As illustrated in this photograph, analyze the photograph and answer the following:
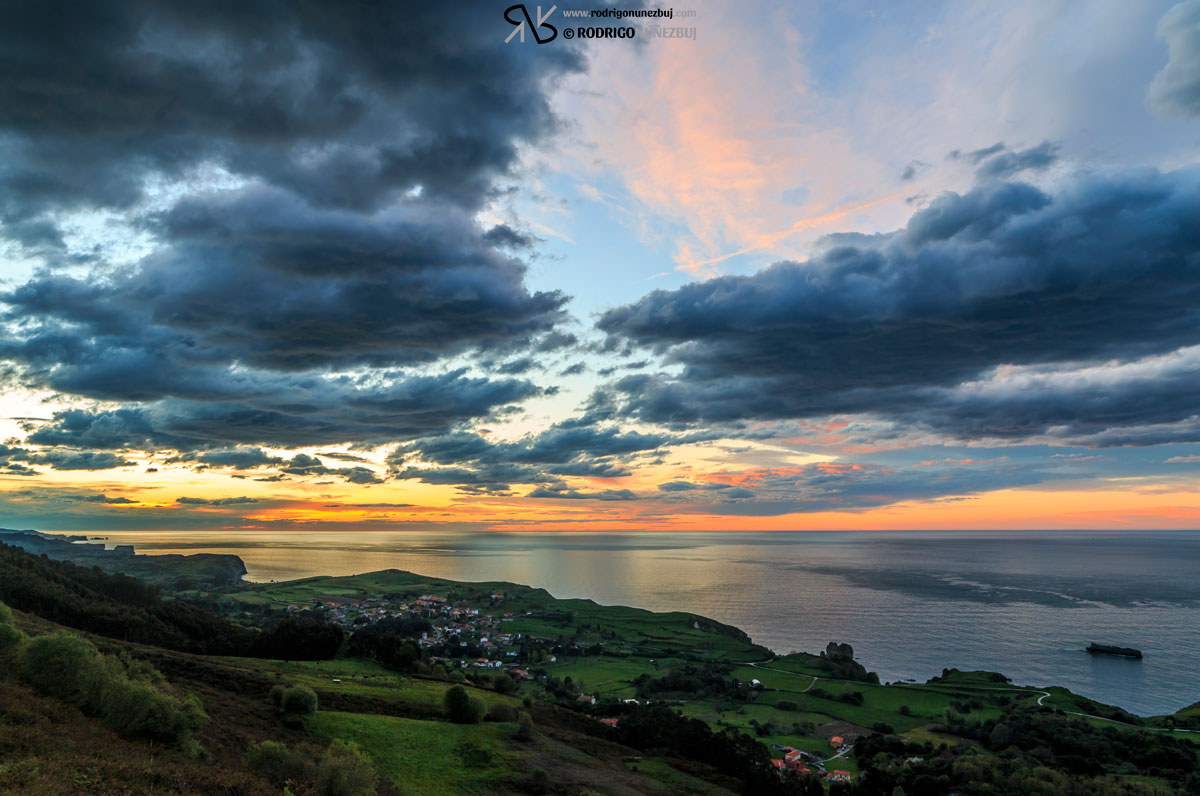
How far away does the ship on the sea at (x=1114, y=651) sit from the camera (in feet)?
349

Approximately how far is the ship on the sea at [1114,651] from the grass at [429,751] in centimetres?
11947

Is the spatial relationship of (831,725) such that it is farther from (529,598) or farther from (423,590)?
(423,590)

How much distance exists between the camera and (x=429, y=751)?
4078cm

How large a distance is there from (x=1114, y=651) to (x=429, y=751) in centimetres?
12792

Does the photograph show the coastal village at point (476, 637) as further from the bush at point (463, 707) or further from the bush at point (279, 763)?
the bush at point (279, 763)

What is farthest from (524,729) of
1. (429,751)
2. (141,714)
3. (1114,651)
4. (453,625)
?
(1114,651)

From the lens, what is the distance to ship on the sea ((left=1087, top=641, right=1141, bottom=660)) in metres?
106

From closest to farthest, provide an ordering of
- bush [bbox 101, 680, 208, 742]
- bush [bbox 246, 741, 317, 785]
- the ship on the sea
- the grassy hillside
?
the grassy hillside, bush [bbox 101, 680, 208, 742], bush [bbox 246, 741, 317, 785], the ship on the sea

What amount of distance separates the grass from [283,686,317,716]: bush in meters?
0.86

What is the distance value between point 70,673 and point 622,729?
4436cm

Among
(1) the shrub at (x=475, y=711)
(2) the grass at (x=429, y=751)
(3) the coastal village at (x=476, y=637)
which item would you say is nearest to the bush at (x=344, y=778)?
(2) the grass at (x=429, y=751)

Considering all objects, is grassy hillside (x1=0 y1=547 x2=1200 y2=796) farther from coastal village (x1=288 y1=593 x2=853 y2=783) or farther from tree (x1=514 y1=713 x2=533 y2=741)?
coastal village (x1=288 y1=593 x2=853 y2=783)

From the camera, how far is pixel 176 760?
2605 centimetres

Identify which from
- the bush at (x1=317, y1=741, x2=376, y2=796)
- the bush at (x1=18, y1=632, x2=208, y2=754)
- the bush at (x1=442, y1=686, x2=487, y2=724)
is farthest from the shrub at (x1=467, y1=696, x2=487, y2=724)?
the bush at (x1=18, y1=632, x2=208, y2=754)
